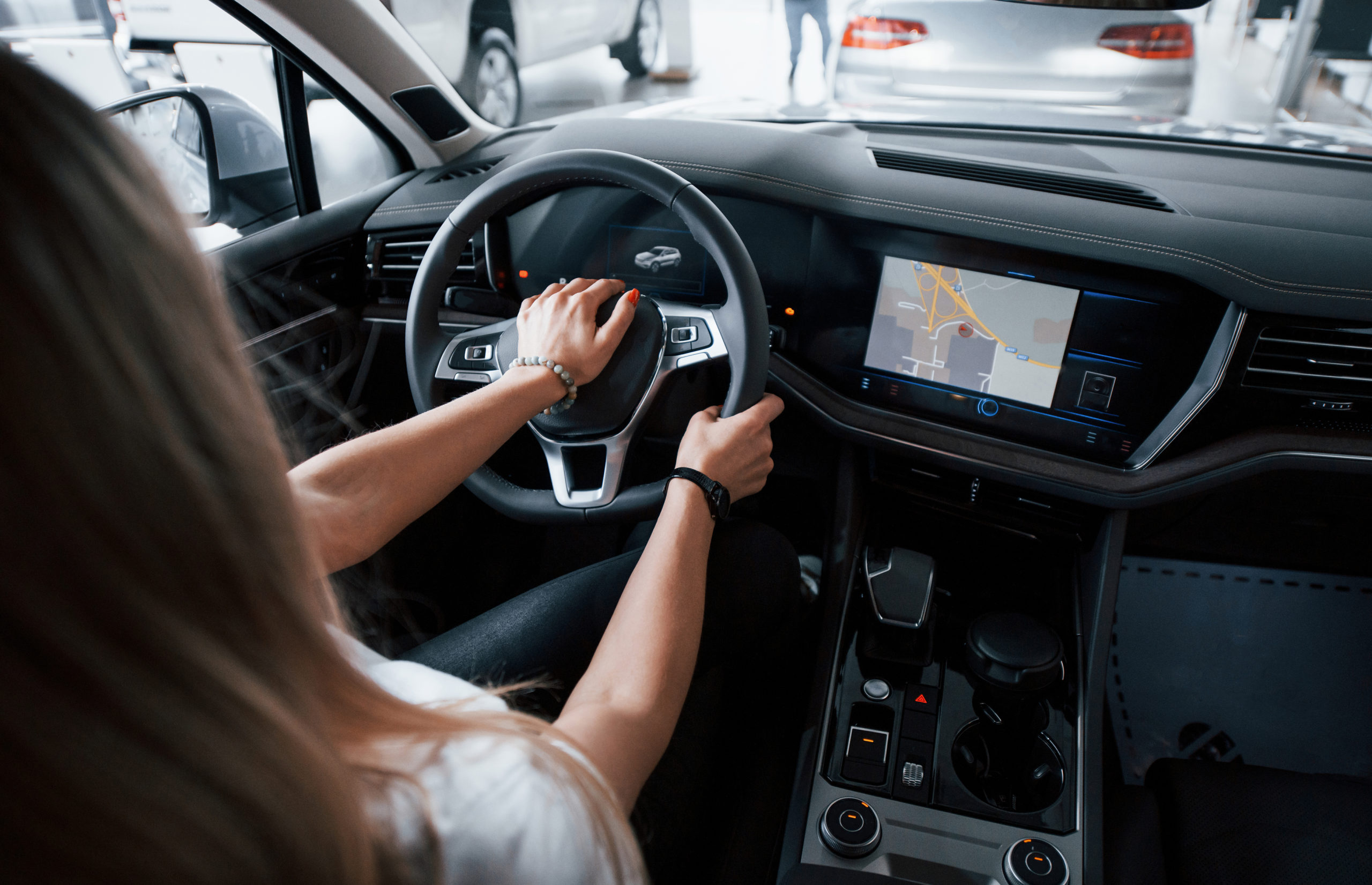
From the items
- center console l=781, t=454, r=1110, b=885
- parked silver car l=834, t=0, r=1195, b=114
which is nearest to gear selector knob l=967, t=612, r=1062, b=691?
center console l=781, t=454, r=1110, b=885

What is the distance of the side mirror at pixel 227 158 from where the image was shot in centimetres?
175

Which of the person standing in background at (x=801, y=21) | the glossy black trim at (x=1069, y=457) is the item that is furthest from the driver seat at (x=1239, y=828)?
the person standing in background at (x=801, y=21)

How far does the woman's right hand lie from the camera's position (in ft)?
3.78

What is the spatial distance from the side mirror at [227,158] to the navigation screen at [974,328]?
1334 millimetres

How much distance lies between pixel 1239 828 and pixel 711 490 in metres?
0.84

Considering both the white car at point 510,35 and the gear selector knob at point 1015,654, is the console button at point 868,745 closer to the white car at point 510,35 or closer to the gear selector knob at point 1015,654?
the gear selector knob at point 1015,654

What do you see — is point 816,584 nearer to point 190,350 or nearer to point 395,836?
point 395,836

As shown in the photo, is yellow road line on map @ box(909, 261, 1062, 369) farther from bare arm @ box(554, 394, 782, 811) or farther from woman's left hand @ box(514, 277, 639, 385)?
woman's left hand @ box(514, 277, 639, 385)

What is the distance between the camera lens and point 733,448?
1178 millimetres

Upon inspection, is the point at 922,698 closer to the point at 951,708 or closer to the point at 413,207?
the point at 951,708

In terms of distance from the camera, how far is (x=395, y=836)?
0.50 m

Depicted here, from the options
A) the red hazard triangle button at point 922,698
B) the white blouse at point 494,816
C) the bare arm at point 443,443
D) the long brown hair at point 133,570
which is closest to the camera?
the long brown hair at point 133,570

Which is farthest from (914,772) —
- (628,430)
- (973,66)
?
(973,66)

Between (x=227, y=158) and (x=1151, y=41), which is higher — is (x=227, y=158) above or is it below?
below
